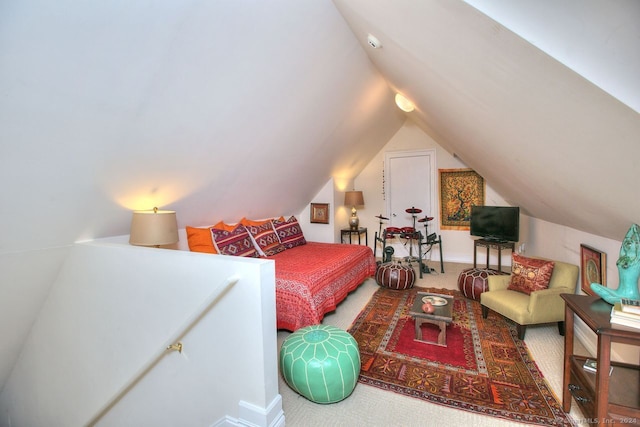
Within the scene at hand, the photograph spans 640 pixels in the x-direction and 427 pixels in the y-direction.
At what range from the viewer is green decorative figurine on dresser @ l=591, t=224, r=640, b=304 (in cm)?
151

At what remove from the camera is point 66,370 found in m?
2.31

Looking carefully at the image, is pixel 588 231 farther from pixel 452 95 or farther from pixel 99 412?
pixel 99 412

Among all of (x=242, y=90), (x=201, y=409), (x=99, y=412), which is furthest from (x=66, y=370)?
(x=242, y=90)

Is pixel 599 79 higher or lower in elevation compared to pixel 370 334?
higher

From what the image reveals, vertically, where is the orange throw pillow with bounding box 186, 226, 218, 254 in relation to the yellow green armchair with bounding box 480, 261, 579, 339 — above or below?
above

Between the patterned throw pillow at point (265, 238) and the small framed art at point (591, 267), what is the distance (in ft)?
10.7

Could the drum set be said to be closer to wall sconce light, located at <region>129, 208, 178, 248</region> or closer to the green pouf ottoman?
the green pouf ottoman

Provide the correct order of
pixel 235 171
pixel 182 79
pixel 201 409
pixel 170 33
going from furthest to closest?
1. pixel 235 171
2. pixel 182 79
3. pixel 201 409
4. pixel 170 33

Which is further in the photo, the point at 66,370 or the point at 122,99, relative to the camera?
the point at 66,370

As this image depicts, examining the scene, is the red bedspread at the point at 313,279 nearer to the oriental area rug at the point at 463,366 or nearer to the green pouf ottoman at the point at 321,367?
the oriental area rug at the point at 463,366

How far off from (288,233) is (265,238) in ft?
1.79

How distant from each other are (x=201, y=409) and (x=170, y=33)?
7.25ft

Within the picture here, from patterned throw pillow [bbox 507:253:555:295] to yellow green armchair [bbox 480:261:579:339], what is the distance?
0.06 m

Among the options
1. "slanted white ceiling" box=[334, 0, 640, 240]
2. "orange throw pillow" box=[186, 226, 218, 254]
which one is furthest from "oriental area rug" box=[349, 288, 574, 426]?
"orange throw pillow" box=[186, 226, 218, 254]
